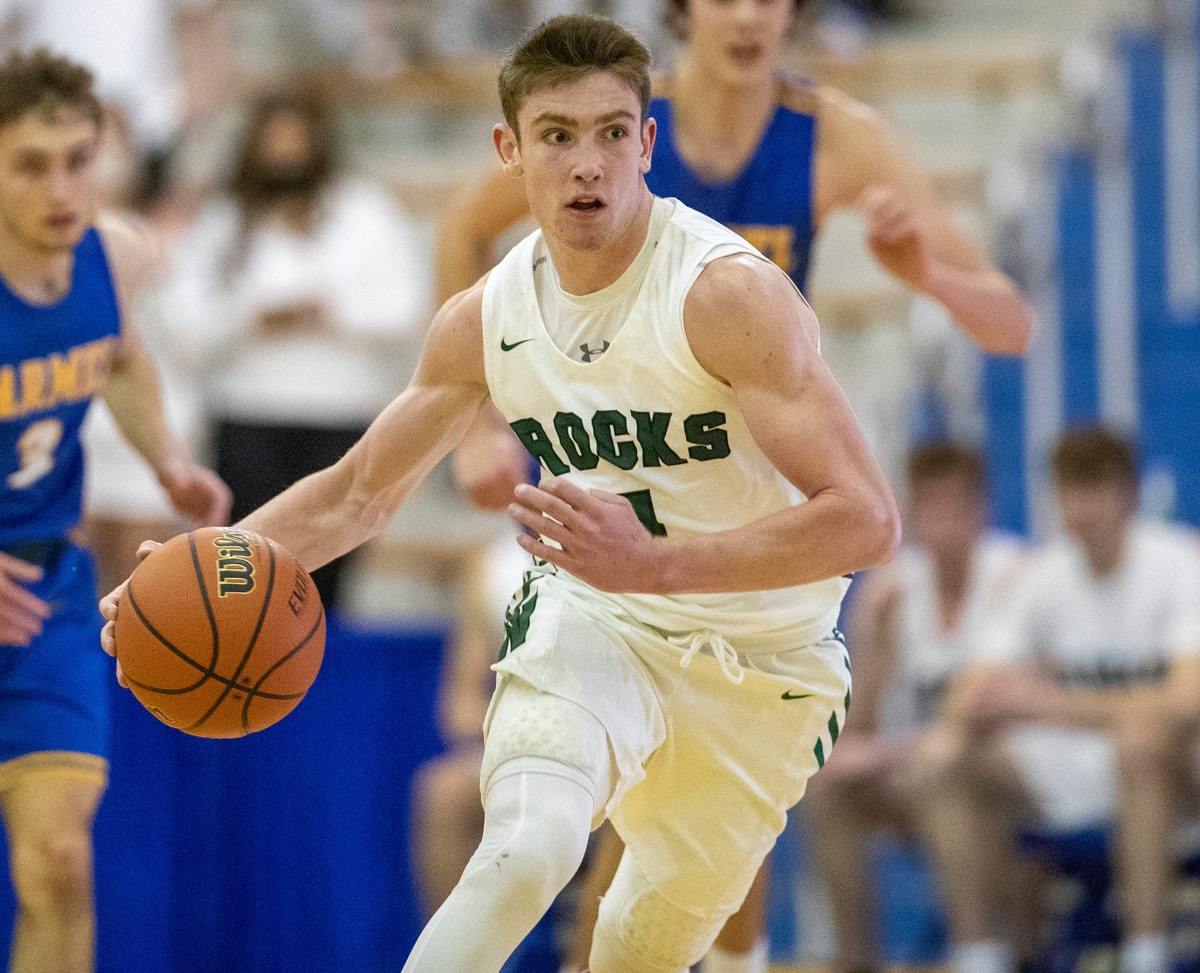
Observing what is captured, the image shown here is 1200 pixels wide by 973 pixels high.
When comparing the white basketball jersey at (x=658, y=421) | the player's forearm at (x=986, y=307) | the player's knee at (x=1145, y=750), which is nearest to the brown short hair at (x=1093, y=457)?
the player's knee at (x=1145, y=750)

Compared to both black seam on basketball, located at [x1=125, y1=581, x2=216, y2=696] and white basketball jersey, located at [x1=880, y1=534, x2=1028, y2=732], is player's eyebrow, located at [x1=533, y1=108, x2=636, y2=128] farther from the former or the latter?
white basketball jersey, located at [x1=880, y1=534, x2=1028, y2=732]

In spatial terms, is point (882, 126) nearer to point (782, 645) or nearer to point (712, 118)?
point (712, 118)

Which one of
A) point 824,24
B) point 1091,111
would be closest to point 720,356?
point 1091,111

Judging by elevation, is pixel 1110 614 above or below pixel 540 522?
below

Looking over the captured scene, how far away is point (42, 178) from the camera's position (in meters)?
4.67

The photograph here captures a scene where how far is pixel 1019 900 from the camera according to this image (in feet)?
23.5

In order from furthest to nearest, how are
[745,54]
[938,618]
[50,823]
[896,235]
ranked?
[938,618] < [745,54] < [50,823] < [896,235]

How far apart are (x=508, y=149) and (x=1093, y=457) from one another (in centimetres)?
391

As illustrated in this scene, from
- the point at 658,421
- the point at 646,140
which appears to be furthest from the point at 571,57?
the point at 658,421

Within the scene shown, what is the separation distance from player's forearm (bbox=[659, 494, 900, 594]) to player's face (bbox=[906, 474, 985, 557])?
4000 mm

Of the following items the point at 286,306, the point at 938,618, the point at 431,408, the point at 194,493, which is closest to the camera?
the point at 431,408

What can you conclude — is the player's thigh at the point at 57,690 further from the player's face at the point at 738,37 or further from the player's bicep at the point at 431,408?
the player's face at the point at 738,37

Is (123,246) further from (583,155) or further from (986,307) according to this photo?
(986,307)

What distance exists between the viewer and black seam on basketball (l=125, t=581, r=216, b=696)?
3.54 metres
